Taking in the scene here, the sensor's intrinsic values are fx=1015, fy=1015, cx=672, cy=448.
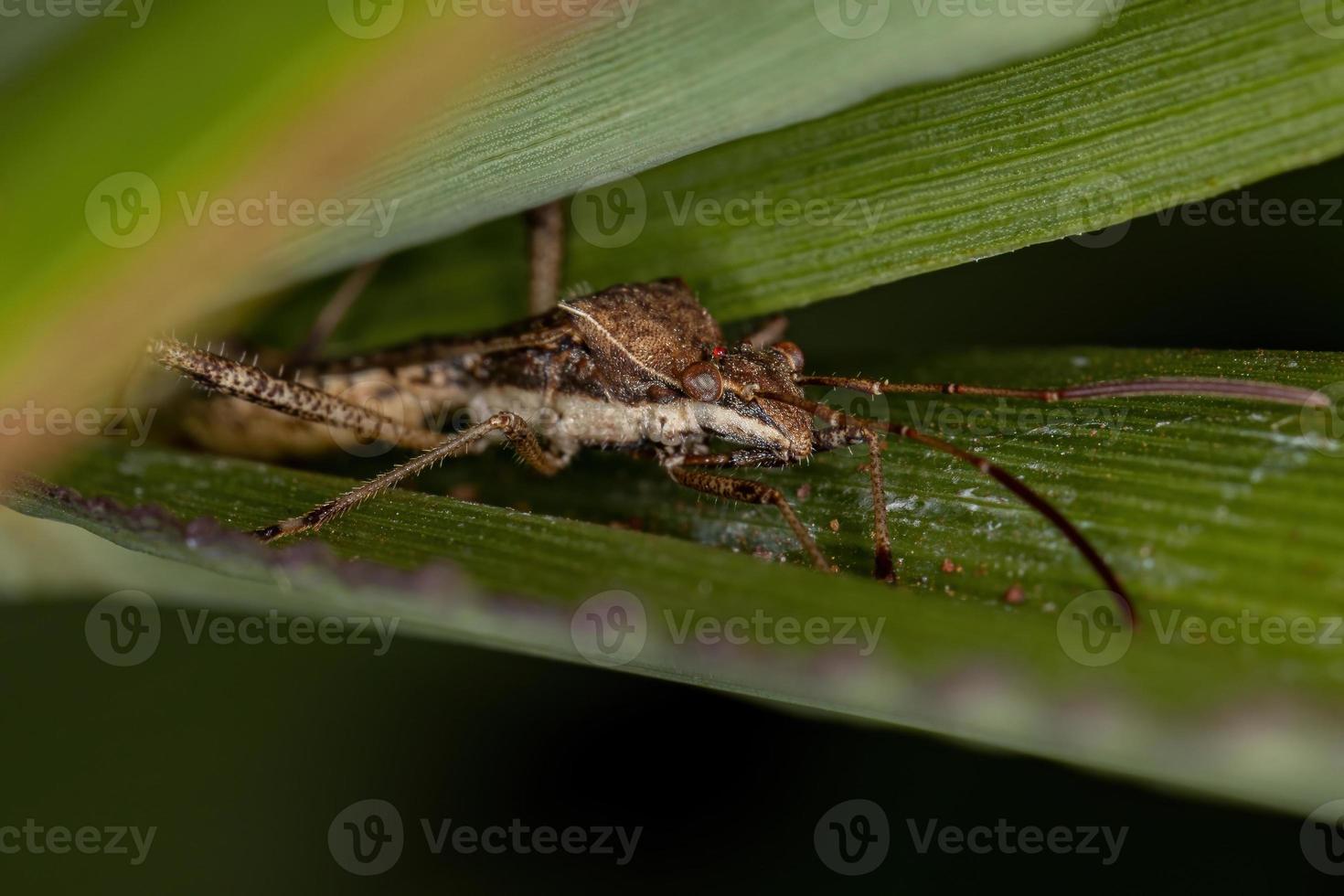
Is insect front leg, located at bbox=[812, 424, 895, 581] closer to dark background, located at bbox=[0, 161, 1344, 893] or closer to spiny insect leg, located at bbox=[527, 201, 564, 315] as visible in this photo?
dark background, located at bbox=[0, 161, 1344, 893]

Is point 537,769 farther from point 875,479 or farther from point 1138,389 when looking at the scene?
point 1138,389

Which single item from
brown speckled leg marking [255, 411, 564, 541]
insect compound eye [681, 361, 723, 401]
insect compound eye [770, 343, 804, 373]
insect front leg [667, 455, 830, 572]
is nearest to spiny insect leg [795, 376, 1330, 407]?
insect compound eye [770, 343, 804, 373]

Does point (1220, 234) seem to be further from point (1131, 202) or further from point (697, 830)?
point (697, 830)

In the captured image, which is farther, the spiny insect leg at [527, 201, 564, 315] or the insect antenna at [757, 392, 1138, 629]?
the spiny insect leg at [527, 201, 564, 315]

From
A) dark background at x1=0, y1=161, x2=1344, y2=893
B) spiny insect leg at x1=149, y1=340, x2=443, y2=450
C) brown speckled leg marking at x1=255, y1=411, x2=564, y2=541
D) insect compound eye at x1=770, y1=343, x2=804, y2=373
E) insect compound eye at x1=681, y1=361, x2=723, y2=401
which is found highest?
insect compound eye at x1=770, y1=343, x2=804, y2=373

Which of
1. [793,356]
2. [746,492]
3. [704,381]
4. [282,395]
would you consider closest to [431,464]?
[282,395]

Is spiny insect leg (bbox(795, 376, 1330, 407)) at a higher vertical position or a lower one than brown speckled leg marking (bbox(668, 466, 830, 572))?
higher
